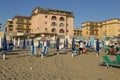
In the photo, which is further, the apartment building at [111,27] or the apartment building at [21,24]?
the apartment building at [111,27]

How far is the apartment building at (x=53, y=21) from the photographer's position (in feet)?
196

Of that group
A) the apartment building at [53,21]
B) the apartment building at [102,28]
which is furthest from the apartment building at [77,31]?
the apartment building at [53,21]

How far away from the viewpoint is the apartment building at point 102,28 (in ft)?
249

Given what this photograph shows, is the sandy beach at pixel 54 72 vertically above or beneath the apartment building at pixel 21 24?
beneath

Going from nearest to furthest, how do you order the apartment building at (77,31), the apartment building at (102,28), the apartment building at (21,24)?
the apartment building at (21,24) < the apartment building at (102,28) < the apartment building at (77,31)

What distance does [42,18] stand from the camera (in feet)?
197

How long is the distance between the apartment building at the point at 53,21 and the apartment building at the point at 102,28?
19397mm

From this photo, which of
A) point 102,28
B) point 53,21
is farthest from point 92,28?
point 53,21

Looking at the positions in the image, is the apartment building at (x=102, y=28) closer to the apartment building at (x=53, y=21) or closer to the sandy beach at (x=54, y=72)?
the apartment building at (x=53, y=21)

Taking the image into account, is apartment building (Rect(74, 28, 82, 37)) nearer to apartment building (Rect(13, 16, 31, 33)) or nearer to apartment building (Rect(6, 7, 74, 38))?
apartment building (Rect(6, 7, 74, 38))

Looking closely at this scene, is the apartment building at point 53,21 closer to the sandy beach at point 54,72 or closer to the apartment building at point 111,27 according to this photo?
the apartment building at point 111,27

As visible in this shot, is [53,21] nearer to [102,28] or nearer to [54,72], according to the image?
[102,28]

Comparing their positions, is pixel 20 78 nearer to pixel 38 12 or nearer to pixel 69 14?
pixel 38 12

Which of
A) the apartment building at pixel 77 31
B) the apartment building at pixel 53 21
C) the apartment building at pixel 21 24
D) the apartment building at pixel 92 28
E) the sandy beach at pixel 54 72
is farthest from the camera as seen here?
the apartment building at pixel 77 31
